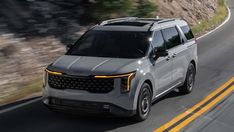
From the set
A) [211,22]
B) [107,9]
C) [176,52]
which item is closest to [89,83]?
[176,52]

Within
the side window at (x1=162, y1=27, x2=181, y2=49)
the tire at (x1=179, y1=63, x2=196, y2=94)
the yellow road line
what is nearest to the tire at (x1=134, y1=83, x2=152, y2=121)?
the yellow road line

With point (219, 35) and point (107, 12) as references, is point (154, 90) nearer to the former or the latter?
point (107, 12)

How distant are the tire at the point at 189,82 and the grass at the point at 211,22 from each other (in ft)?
41.0

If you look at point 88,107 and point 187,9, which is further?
point 187,9

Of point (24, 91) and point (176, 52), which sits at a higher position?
point (176, 52)

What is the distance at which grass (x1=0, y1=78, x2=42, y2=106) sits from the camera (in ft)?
39.5

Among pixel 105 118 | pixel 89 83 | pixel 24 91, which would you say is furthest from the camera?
pixel 24 91

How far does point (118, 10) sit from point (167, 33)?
29.1 feet

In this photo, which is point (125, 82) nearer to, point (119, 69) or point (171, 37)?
point (119, 69)

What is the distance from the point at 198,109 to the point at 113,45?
7.84ft

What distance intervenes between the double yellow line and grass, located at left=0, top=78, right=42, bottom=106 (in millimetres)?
4062

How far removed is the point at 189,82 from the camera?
1268 cm

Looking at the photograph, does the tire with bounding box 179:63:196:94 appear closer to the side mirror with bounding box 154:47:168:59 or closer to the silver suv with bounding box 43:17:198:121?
the silver suv with bounding box 43:17:198:121

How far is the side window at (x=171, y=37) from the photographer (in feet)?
37.1
